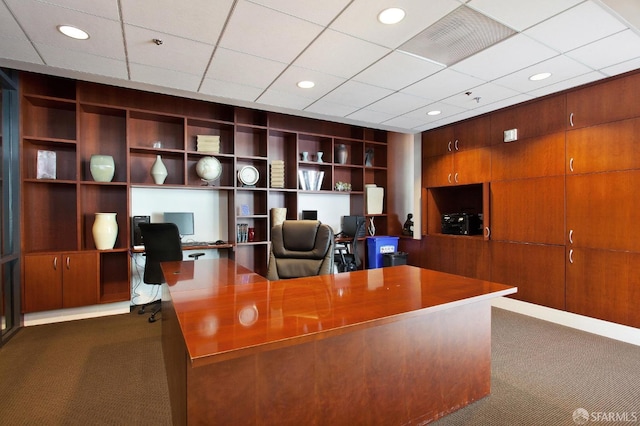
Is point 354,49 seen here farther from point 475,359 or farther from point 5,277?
point 5,277

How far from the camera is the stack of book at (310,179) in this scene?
4.92 metres

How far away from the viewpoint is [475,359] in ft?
6.75

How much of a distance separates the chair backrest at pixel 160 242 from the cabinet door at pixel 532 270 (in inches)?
154

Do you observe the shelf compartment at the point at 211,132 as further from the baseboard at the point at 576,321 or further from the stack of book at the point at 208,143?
the baseboard at the point at 576,321

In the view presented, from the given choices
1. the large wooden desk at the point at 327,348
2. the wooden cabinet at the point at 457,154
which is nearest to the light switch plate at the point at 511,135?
the wooden cabinet at the point at 457,154

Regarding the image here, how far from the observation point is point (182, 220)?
418cm

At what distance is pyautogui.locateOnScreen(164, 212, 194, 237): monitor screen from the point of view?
411 centimetres

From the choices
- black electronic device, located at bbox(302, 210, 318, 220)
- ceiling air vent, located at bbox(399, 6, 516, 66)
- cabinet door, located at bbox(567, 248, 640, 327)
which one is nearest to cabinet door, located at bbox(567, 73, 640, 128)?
cabinet door, located at bbox(567, 248, 640, 327)

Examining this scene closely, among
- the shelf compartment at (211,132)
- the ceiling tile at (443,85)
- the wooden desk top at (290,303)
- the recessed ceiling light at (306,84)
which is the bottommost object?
the wooden desk top at (290,303)

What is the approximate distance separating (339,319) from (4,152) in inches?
148

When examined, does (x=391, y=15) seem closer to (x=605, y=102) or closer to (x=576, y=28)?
(x=576, y=28)

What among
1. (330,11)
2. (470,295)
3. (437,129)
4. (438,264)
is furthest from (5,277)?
(437,129)

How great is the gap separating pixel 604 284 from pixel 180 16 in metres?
4.40

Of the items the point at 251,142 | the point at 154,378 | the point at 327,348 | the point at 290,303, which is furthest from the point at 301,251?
the point at 251,142
